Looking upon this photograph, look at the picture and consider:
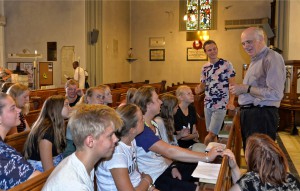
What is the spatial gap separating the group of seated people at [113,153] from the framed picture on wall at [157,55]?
1123 centimetres

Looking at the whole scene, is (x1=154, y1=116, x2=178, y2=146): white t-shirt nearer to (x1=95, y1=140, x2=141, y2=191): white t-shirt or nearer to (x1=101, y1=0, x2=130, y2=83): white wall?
(x1=95, y1=140, x2=141, y2=191): white t-shirt

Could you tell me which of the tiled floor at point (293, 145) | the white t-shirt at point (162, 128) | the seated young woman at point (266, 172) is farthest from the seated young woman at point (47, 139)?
the tiled floor at point (293, 145)

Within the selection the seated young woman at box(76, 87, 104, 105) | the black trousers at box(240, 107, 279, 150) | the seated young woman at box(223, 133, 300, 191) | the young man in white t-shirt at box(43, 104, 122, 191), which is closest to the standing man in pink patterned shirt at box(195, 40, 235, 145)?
the black trousers at box(240, 107, 279, 150)

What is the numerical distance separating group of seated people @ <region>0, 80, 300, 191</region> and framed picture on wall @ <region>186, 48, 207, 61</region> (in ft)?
35.3

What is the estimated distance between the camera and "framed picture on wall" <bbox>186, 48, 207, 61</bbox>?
14.3m

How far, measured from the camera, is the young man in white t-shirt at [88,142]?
1709mm

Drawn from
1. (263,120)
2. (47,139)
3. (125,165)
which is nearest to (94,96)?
(47,139)

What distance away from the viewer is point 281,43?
9078 millimetres

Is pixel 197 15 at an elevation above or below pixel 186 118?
above

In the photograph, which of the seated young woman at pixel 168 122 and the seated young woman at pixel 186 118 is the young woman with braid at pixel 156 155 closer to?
the seated young woman at pixel 168 122

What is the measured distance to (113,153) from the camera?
7.45 ft

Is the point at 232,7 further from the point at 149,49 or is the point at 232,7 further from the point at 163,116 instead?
the point at 163,116

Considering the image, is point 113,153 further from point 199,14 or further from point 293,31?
point 199,14

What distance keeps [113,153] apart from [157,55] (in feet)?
42.4
